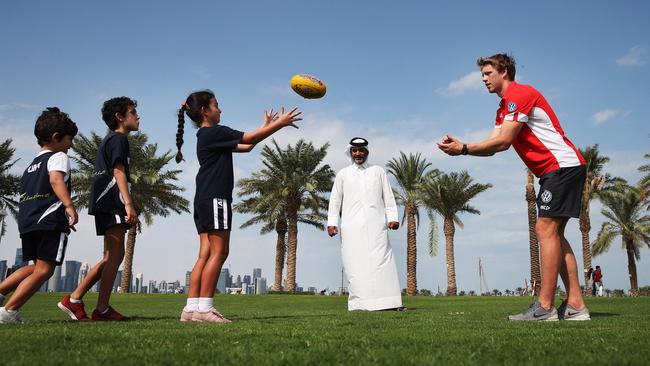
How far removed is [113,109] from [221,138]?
1.59m

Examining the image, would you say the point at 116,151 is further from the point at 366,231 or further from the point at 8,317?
the point at 366,231

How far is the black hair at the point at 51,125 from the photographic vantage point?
17.8 feet

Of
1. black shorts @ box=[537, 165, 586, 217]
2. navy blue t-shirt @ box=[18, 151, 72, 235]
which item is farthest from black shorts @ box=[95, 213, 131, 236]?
black shorts @ box=[537, 165, 586, 217]

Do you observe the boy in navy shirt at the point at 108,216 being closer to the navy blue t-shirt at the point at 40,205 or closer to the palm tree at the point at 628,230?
the navy blue t-shirt at the point at 40,205

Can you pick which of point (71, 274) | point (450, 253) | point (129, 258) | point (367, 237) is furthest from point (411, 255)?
point (71, 274)

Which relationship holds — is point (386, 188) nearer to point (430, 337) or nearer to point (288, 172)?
point (430, 337)

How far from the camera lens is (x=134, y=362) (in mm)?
2502

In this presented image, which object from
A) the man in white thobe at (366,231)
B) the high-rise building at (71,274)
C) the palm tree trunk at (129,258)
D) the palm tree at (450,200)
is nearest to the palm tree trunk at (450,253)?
the palm tree at (450,200)

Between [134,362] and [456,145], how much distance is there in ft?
11.6

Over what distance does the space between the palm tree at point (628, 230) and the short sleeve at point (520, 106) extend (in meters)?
41.3

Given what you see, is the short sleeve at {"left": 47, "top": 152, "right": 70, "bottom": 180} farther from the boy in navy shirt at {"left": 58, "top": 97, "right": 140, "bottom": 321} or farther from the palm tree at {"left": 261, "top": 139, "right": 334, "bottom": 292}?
the palm tree at {"left": 261, "top": 139, "right": 334, "bottom": 292}

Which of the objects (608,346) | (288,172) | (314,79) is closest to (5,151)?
Answer: (288,172)

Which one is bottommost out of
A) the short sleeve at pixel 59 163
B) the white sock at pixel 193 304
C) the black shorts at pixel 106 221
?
the white sock at pixel 193 304

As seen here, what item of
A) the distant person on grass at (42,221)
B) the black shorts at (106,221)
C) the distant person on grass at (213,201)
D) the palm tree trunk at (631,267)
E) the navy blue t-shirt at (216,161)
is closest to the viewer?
the distant person on grass at (42,221)
